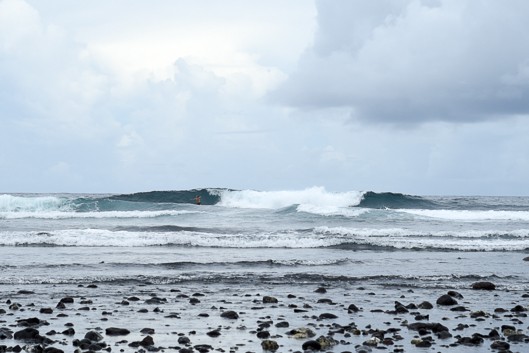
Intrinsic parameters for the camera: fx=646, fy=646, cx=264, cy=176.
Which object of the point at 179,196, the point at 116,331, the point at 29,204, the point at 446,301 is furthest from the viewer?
the point at 179,196

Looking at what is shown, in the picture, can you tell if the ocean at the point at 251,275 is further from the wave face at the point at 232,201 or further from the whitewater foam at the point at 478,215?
the wave face at the point at 232,201

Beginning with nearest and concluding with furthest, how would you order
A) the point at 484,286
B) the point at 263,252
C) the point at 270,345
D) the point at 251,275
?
the point at 270,345
the point at 484,286
the point at 251,275
the point at 263,252

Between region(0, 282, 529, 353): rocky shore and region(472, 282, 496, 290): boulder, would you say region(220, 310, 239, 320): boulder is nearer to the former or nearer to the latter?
region(0, 282, 529, 353): rocky shore

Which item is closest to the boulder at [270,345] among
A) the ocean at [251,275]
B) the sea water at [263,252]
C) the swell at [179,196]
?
the ocean at [251,275]

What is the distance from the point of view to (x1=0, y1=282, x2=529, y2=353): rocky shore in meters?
8.38

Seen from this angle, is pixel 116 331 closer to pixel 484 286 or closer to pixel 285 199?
pixel 484 286

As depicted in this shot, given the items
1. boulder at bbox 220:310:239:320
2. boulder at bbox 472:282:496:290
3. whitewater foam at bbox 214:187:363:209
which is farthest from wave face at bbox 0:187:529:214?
boulder at bbox 220:310:239:320

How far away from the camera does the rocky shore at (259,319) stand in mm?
8383

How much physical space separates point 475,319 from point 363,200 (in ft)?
164

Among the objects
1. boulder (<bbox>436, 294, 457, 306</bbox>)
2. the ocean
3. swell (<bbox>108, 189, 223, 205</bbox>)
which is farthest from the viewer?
swell (<bbox>108, 189, 223, 205</bbox>)

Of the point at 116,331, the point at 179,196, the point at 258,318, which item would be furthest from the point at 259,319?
the point at 179,196

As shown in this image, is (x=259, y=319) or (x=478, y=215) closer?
(x=259, y=319)

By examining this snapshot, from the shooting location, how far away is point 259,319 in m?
10.2

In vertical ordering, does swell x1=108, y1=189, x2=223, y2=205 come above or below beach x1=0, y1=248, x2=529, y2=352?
above
